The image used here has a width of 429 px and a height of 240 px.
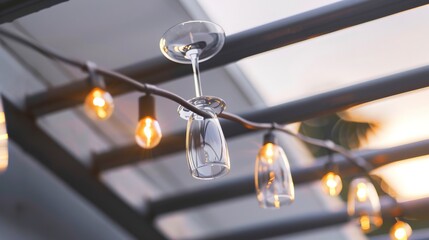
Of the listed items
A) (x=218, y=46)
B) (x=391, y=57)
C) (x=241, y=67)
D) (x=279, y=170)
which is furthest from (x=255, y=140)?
(x=218, y=46)

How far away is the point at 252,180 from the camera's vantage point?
3883mm

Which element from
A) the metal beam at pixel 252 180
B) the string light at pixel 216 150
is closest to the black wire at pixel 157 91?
the string light at pixel 216 150

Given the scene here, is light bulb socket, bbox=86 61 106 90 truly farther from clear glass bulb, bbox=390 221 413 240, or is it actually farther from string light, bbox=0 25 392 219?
clear glass bulb, bbox=390 221 413 240

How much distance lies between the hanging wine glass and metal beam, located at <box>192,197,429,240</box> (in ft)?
8.39

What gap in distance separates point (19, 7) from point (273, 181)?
3.82ft

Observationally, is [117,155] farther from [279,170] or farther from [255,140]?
[279,170]

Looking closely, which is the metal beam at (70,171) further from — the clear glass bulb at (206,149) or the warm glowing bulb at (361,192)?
the clear glass bulb at (206,149)

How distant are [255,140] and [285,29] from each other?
53.7 inches

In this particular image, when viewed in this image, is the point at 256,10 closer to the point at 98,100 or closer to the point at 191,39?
the point at 98,100

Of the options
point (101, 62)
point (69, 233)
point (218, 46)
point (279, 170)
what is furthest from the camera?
point (69, 233)

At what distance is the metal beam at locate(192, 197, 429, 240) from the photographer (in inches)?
156

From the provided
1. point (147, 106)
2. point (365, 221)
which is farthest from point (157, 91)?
point (365, 221)

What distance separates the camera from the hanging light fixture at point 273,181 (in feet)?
6.77

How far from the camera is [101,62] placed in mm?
3197
